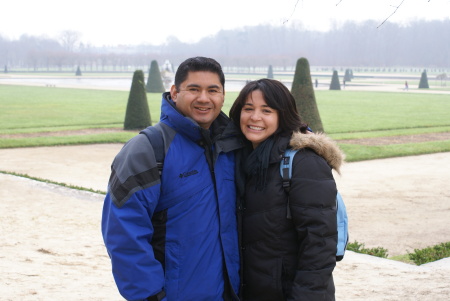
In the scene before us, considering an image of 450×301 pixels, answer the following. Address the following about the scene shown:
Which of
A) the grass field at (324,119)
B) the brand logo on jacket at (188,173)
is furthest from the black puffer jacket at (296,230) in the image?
the grass field at (324,119)

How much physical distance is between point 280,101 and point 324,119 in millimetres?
17488

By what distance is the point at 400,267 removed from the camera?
4938mm

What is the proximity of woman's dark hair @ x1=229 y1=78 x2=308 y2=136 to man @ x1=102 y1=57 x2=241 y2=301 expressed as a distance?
12 centimetres

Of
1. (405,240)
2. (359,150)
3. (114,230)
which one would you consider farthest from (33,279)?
(359,150)

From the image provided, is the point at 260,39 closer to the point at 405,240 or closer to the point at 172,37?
the point at 172,37

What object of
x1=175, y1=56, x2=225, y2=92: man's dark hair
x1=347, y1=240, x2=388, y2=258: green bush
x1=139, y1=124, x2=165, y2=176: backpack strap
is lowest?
x1=347, y1=240, x2=388, y2=258: green bush

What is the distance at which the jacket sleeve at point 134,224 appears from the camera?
2184mm

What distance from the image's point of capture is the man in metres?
2.20

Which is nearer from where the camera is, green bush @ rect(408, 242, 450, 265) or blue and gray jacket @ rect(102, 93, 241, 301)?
blue and gray jacket @ rect(102, 93, 241, 301)

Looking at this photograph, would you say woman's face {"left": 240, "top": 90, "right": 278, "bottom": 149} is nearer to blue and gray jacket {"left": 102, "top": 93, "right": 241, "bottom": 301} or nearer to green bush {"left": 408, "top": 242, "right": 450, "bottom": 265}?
blue and gray jacket {"left": 102, "top": 93, "right": 241, "bottom": 301}

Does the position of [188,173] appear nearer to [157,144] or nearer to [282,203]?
[157,144]

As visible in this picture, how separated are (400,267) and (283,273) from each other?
9.36 feet

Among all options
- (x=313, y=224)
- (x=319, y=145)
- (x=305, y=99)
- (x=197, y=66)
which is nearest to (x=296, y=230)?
(x=313, y=224)

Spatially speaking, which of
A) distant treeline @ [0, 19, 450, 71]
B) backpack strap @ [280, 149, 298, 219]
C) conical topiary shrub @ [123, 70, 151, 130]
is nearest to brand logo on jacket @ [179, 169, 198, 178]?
backpack strap @ [280, 149, 298, 219]
